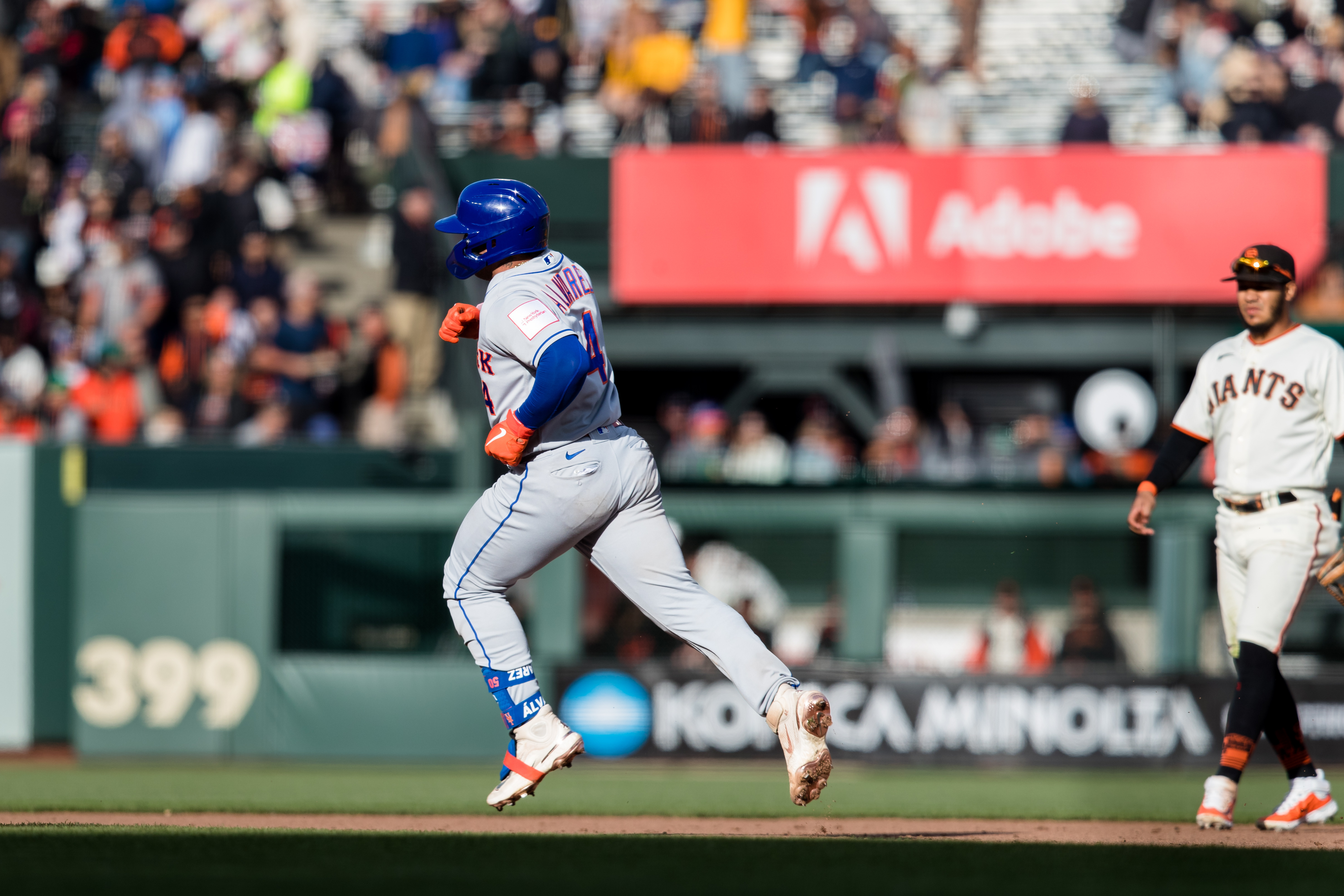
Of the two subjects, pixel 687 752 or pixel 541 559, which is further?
pixel 687 752

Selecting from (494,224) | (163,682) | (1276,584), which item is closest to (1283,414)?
(1276,584)

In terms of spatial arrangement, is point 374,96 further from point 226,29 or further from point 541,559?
point 541,559

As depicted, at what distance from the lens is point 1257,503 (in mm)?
5910

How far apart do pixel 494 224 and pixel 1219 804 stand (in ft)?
10.7

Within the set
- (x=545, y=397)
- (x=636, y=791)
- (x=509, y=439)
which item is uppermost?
(x=545, y=397)

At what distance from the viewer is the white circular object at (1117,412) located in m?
13.0

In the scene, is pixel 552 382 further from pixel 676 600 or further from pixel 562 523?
pixel 676 600

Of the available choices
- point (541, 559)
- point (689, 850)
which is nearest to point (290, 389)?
point (541, 559)

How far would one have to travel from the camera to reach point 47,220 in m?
14.2

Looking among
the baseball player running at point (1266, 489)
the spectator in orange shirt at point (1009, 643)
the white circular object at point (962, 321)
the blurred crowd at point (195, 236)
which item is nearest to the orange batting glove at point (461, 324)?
the baseball player running at point (1266, 489)

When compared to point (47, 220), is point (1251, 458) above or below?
below

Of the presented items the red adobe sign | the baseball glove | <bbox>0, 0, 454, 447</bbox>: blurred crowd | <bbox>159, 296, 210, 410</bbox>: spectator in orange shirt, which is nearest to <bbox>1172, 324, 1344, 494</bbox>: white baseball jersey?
the baseball glove

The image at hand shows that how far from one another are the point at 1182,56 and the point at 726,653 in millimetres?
9360

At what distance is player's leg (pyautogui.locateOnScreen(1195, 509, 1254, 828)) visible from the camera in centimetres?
593
